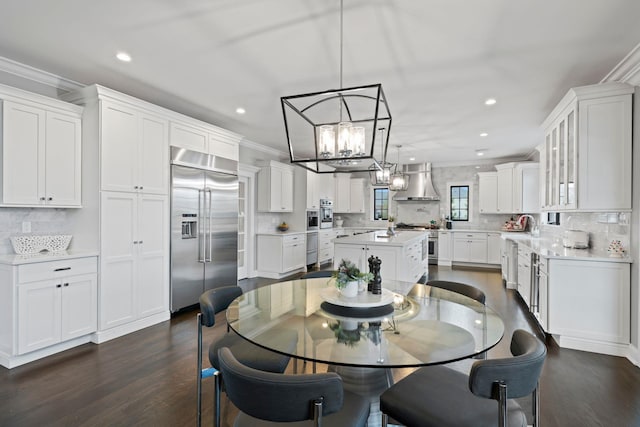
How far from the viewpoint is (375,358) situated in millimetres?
1391

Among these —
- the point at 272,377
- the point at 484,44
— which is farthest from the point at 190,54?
the point at 272,377

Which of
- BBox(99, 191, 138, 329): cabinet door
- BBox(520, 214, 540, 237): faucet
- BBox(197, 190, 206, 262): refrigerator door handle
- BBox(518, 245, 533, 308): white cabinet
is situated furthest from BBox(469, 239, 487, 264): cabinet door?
BBox(99, 191, 138, 329): cabinet door

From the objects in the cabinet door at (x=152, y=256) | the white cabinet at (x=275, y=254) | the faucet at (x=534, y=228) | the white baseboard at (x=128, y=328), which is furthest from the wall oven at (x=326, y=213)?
the white baseboard at (x=128, y=328)

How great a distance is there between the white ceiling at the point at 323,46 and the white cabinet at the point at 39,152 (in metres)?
0.42

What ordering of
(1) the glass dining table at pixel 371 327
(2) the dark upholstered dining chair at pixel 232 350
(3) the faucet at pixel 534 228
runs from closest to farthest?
1. (1) the glass dining table at pixel 371 327
2. (2) the dark upholstered dining chair at pixel 232 350
3. (3) the faucet at pixel 534 228

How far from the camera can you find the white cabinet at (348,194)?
31.2 feet

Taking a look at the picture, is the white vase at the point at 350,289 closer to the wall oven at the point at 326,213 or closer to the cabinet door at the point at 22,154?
the cabinet door at the point at 22,154

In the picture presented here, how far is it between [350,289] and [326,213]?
6381 mm

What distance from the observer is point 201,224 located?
444cm

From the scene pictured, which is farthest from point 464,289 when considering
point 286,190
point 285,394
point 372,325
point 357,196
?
point 357,196

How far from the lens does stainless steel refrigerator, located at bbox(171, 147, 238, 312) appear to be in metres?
4.14

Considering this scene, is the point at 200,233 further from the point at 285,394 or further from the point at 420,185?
the point at 420,185

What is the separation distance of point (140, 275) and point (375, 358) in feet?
10.7

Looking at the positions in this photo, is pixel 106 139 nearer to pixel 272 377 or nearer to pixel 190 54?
pixel 190 54
